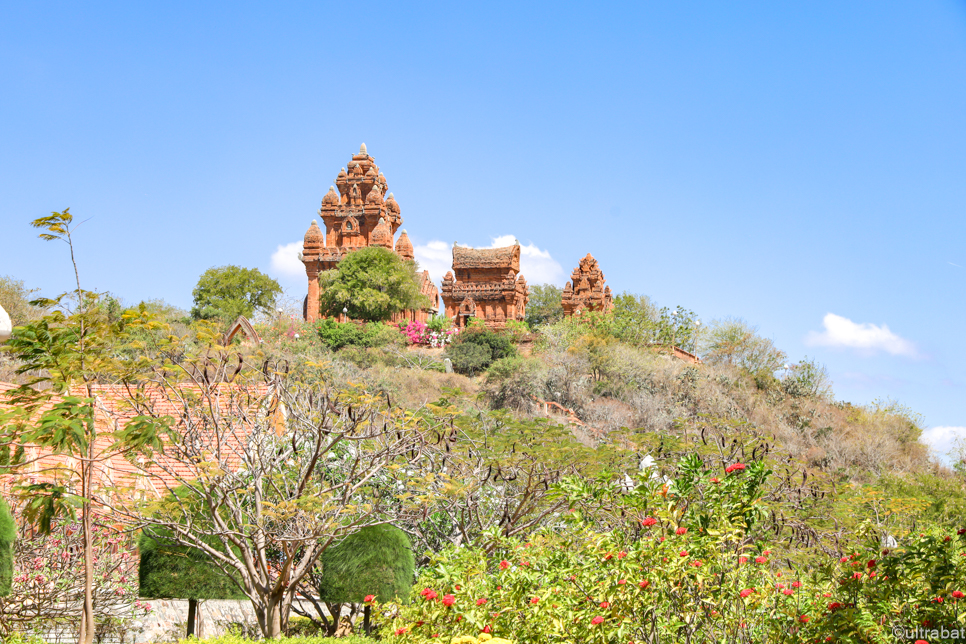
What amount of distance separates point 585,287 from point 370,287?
13561 mm

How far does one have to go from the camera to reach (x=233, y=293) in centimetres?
4538

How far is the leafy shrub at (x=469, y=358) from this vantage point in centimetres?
3519

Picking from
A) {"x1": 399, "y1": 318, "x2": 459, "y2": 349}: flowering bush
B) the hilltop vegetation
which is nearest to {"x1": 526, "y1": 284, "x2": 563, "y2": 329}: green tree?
{"x1": 399, "y1": 318, "x2": 459, "y2": 349}: flowering bush

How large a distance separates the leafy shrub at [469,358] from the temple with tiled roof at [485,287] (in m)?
9.71

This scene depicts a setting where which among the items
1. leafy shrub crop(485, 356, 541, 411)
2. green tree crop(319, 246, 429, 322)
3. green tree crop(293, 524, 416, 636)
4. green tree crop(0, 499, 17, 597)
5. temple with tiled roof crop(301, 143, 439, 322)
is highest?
temple with tiled roof crop(301, 143, 439, 322)

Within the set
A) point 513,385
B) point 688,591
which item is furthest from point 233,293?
point 688,591

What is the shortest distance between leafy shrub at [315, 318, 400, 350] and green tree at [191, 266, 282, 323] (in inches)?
272

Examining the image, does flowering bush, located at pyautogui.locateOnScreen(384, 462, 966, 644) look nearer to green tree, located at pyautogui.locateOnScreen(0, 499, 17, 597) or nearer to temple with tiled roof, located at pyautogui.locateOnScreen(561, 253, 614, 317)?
green tree, located at pyautogui.locateOnScreen(0, 499, 17, 597)

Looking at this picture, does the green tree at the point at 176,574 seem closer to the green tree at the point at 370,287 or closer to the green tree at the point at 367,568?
the green tree at the point at 367,568

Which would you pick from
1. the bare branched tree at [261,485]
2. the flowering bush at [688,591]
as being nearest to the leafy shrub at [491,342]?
the bare branched tree at [261,485]

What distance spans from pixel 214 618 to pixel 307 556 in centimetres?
478

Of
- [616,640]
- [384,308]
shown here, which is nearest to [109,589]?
[616,640]

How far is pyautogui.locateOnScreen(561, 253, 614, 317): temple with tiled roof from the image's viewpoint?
154 ft

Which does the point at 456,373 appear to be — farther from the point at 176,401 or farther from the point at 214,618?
the point at 176,401
